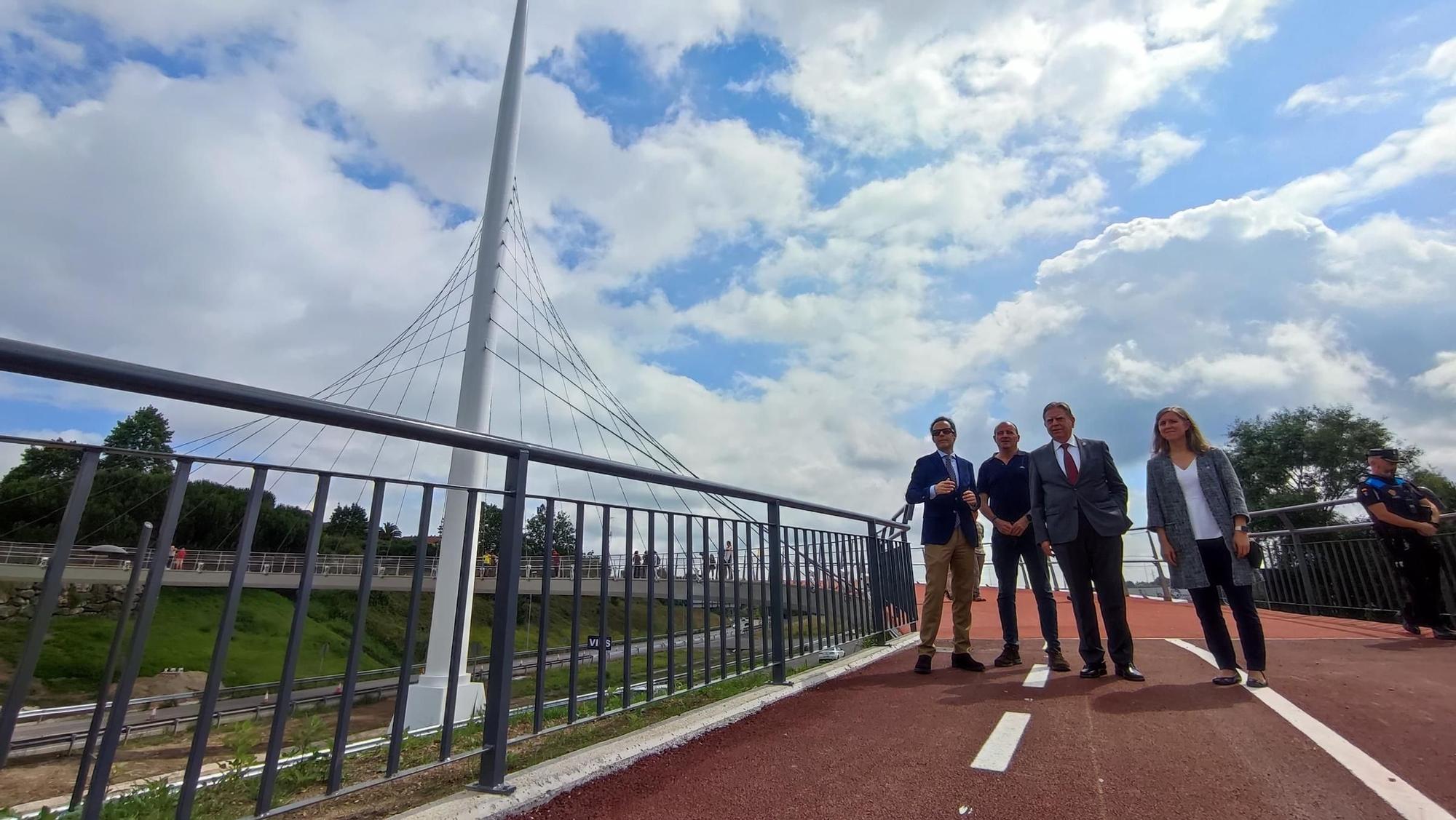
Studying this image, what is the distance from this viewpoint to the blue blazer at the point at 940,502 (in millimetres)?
5164

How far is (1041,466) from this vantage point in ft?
16.0

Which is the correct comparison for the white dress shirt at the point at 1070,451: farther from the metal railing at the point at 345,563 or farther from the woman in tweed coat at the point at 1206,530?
the metal railing at the point at 345,563

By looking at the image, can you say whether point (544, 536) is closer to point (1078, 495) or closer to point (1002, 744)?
point (1002, 744)

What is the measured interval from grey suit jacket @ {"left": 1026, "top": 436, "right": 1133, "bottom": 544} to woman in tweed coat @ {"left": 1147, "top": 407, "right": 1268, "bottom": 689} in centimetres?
22

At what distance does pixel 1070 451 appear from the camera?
4816mm

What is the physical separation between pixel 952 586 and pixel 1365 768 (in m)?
2.66

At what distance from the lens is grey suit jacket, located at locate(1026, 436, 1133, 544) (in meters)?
4.61

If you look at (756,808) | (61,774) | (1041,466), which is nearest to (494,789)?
(756,808)

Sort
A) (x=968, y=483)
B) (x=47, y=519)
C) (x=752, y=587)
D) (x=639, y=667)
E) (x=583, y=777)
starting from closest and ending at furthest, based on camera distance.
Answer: (x=47, y=519)
(x=583, y=777)
(x=639, y=667)
(x=752, y=587)
(x=968, y=483)

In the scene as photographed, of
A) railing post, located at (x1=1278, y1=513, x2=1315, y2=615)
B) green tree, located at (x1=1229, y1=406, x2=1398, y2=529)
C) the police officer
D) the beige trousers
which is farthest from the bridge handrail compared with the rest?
green tree, located at (x1=1229, y1=406, x2=1398, y2=529)

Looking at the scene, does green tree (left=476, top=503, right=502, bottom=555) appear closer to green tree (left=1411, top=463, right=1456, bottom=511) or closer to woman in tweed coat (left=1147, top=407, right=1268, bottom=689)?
woman in tweed coat (left=1147, top=407, right=1268, bottom=689)

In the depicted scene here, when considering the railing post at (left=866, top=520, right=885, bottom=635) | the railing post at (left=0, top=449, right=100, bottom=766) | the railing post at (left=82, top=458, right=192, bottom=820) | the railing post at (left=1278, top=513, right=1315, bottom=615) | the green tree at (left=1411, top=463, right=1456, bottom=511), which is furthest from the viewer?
the green tree at (left=1411, top=463, right=1456, bottom=511)

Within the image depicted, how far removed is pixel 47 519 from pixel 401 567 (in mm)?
1345

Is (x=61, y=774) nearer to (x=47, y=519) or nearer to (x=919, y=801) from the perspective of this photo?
(x=47, y=519)
